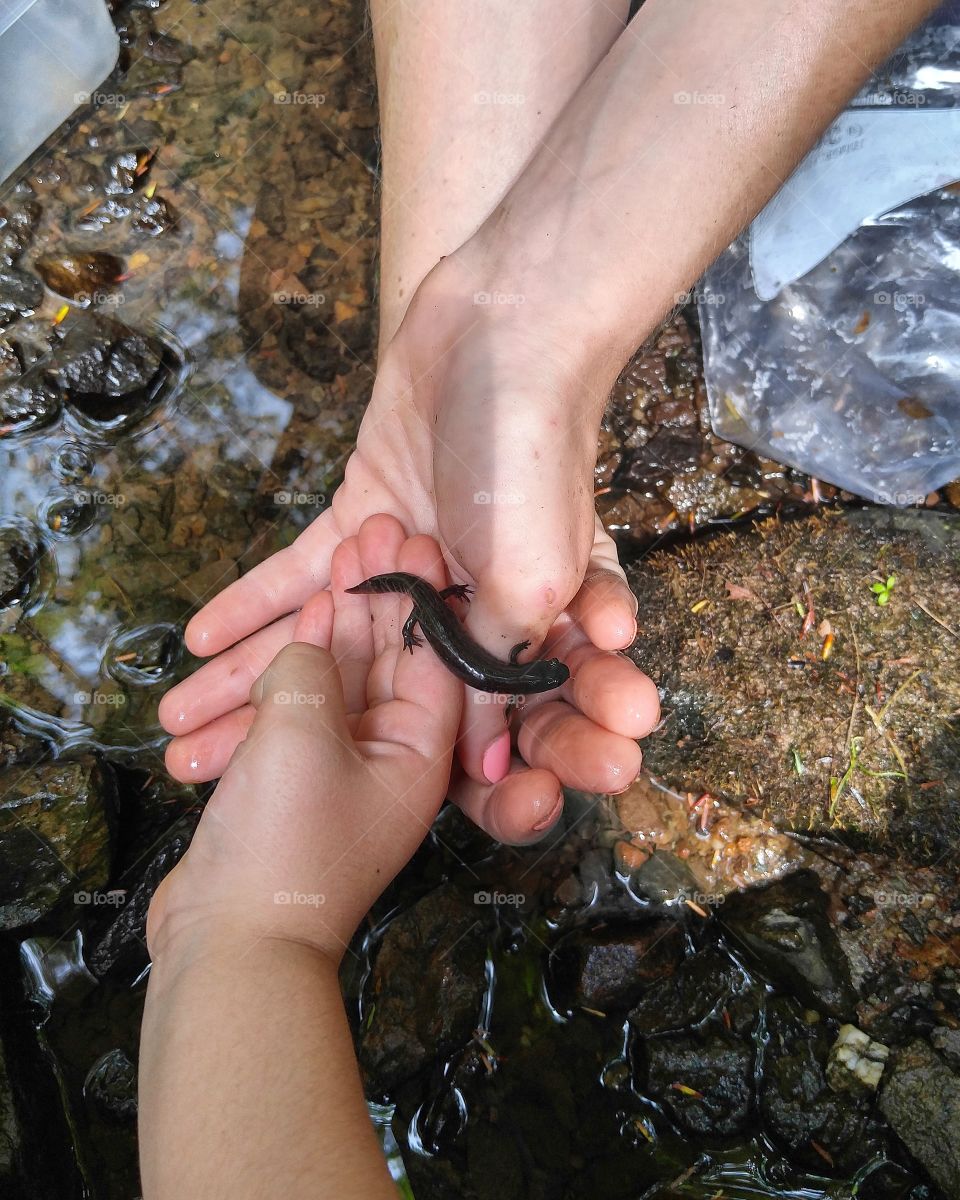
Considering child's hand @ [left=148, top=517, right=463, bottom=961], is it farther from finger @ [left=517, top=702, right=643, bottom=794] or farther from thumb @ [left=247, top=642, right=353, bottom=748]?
finger @ [left=517, top=702, right=643, bottom=794]

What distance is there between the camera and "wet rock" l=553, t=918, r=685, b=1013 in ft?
14.6

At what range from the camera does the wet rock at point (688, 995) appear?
435 centimetres

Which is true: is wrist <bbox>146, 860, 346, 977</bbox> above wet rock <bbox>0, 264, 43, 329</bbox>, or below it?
below

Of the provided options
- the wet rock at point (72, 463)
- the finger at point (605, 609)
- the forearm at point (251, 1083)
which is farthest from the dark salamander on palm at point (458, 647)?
the wet rock at point (72, 463)

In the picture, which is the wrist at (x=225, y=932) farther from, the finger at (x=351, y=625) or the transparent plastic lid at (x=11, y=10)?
the transparent plastic lid at (x=11, y=10)

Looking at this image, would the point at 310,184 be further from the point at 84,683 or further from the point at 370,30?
the point at 84,683

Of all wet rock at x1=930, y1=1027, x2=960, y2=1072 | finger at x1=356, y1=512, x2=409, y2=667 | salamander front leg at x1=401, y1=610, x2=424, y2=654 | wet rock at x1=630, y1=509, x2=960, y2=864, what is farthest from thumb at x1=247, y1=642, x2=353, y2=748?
wet rock at x1=930, y1=1027, x2=960, y2=1072

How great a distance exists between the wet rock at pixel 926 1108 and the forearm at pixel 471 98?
5438 millimetres

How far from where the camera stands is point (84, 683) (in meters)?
5.66

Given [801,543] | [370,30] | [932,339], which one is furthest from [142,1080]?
[370,30]

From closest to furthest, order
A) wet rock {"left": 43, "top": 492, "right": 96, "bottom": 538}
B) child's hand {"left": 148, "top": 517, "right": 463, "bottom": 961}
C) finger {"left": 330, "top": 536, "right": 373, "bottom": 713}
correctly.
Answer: child's hand {"left": 148, "top": 517, "right": 463, "bottom": 961}
finger {"left": 330, "top": 536, "right": 373, "bottom": 713}
wet rock {"left": 43, "top": 492, "right": 96, "bottom": 538}

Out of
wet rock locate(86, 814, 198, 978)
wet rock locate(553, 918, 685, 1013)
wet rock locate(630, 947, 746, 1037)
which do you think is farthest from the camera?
wet rock locate(86, 814, 198, 978)

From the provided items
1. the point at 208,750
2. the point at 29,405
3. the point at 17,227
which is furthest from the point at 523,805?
the point at 17,227

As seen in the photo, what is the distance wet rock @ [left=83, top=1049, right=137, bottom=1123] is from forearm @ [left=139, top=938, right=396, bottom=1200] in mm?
1728
